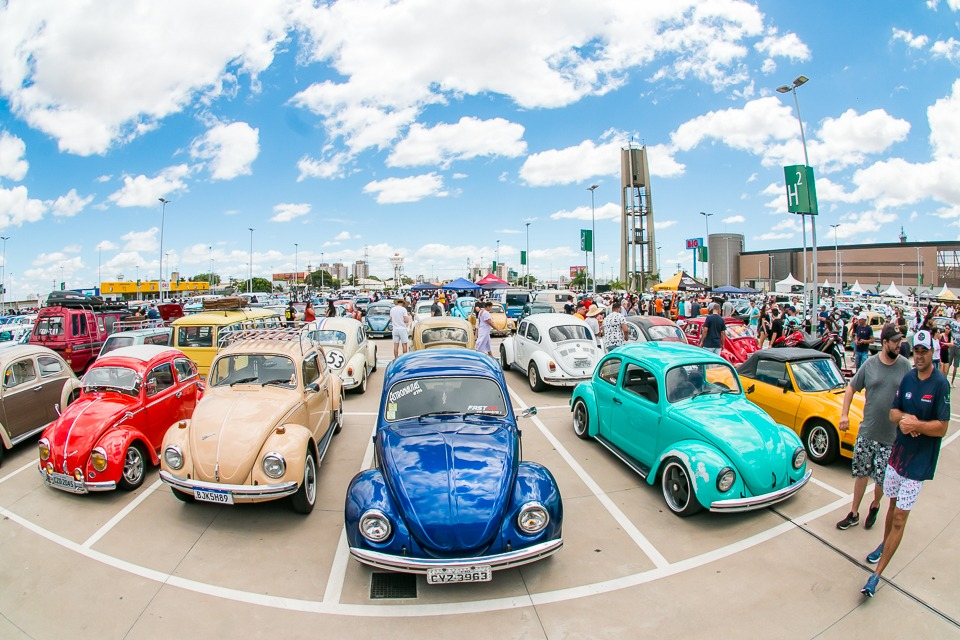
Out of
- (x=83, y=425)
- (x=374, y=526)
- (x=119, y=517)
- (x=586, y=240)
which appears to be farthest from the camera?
(x=586, y=240)

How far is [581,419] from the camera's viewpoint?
7.66 meters

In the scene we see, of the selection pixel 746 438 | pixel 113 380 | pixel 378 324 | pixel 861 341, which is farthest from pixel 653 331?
pixel 378 324

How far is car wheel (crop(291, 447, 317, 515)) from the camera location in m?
5.09

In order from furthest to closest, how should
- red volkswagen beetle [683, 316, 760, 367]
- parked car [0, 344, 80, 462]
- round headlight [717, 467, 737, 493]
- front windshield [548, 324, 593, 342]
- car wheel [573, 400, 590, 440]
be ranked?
red volkswagen beetle [683, 316, 760, 367] → front windshield [548, 324, 593, 342] → car wheel [573, 400, 590, 440] → parked car [0, 344, 80, 462] → round headlight [717, 467, 737, 493]

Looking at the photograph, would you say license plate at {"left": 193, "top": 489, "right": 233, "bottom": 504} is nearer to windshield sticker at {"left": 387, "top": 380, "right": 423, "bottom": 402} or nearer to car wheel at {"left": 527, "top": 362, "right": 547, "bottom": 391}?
windshield sticker at {"left": 387, "top": 380, "right": 423, "bottom": 402}

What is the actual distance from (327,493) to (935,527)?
6554 millimetres

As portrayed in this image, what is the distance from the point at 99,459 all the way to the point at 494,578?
4731 millimetres

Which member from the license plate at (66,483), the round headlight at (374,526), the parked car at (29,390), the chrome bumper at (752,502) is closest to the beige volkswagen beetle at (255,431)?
the license plate at (66,483)

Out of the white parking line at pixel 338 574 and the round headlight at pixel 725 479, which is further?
the round headlight at pixel 725 479

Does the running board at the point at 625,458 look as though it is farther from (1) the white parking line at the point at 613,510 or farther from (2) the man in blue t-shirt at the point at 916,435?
(2) the man in blue t-shirt at the point at 916,435

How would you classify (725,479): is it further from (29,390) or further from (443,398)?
(29,390)

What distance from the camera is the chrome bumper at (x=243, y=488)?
15.3 feet

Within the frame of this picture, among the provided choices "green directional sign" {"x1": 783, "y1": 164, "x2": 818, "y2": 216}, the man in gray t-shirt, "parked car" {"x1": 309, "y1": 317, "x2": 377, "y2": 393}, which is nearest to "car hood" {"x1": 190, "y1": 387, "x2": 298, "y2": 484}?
"parked car" {"x1": 309, "y1": 317, "x2": 377, "y2": 393}

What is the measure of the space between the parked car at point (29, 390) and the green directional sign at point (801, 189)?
767 inches
